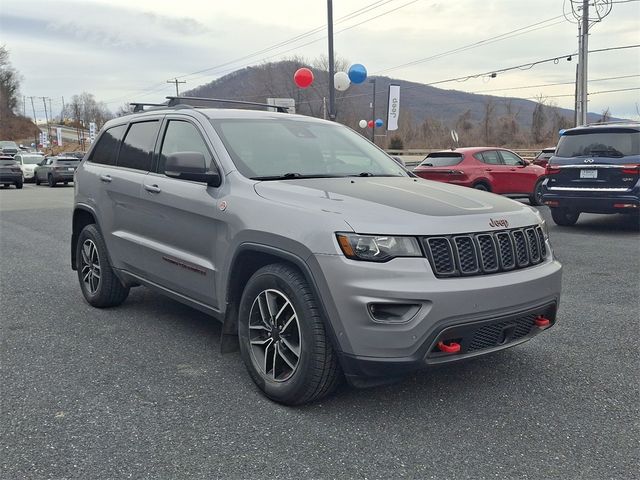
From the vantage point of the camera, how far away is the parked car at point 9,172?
26.4 m

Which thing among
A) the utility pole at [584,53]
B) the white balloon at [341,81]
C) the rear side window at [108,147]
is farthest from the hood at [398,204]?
the utility pole at [584,53]

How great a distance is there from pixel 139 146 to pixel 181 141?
2.36 feet

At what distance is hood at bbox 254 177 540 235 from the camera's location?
3061 millimetres

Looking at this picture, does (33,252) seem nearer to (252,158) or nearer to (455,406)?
(252,158)

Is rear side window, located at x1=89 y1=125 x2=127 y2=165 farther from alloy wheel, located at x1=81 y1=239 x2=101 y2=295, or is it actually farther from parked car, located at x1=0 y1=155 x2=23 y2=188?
parked car, located at x1=0 y1=155 x2=23 y2=188

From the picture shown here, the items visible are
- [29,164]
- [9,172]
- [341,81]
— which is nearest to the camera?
[341,81]

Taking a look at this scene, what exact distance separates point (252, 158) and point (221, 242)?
0.65m

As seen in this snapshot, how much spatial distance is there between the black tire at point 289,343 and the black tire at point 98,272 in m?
2.17

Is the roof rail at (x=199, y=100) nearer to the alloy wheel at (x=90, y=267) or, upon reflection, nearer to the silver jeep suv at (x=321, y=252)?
the silver jeep suv at (x=321, y=252)

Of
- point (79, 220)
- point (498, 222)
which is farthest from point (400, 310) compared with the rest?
point (79, 220)

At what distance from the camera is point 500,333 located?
126 inches

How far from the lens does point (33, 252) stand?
8812 millimetres

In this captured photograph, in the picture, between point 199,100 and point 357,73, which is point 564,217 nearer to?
point 199,100

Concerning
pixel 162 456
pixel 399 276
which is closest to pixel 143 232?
pixel 162 456
